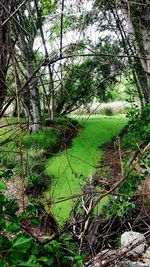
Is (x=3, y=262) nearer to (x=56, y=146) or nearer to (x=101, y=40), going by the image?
(x=56, y=146)

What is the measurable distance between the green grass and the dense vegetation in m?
0.04

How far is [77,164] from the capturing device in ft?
28.0

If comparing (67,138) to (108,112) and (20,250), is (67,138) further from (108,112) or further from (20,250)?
(108,112)

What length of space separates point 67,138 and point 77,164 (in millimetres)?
6694

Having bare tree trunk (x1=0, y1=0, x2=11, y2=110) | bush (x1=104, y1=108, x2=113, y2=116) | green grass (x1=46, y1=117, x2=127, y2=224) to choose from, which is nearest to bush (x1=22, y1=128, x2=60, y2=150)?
green grass (x1=46, y1=117, x2=127, y2=224)

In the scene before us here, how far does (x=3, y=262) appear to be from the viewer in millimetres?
1000

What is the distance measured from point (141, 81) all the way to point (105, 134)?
12.4ft

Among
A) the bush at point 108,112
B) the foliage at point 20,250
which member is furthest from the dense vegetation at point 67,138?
the bush at point 108,112

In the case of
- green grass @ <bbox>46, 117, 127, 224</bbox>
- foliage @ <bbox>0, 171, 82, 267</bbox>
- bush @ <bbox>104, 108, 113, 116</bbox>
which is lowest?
green grass @ <bbox>46, 117, 127, 224</bbox>

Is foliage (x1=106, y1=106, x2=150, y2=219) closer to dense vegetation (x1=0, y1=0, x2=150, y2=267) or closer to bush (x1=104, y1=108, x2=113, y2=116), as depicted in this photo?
dense vegetation (x1=0, y1=0, x2=150, y2=267)

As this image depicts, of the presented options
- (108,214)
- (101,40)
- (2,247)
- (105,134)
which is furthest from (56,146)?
(2,247)

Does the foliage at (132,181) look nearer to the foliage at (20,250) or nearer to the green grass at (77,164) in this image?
the green grass at (77,164)

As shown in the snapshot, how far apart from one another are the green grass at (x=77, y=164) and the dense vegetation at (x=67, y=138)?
0.04 m

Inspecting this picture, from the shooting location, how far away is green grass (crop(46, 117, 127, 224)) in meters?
6.95
